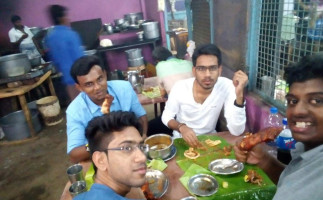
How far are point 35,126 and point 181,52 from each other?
4.90 metres

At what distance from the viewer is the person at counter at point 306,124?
3.73ft

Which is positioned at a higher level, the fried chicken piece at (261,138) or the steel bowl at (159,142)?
the fried chicken piece at (261,138)

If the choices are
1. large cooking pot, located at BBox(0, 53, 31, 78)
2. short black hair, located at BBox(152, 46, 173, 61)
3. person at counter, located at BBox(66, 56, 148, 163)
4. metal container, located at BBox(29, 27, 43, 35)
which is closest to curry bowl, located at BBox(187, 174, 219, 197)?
person at counter, located at BBox(66, 56, 148, 163)

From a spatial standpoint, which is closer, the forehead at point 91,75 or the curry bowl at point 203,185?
the curry bowl at point 203,185

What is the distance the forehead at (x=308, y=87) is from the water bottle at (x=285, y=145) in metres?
0.76

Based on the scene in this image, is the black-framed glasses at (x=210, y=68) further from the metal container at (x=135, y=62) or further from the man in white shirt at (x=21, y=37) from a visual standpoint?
the man in white shirt at (x=21, y=37)

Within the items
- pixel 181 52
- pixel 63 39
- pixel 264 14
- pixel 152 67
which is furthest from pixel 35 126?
pixel 264 14

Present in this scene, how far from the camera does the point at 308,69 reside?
4.31 feet

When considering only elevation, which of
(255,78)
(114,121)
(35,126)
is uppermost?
(114,121)

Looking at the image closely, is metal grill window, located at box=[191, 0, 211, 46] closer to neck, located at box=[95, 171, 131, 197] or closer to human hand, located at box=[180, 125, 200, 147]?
human hand, located at box=[180, 125, 200, 147]

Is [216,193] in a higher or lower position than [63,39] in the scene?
lower

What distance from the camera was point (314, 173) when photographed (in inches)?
44.2

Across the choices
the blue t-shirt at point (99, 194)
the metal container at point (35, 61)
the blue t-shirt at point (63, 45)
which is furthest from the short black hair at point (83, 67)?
the metal container at point (35, 61)

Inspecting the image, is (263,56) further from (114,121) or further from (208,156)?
(114,121)
